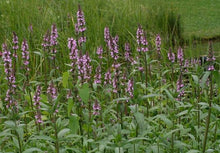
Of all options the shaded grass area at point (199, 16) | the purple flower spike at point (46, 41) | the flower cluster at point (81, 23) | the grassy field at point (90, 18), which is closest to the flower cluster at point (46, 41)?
the purple flower spike at point (46, 41)

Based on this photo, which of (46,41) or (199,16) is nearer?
(46,41)

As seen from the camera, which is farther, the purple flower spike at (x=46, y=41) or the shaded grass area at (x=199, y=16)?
the shaded grass area at (x=199, y=16)

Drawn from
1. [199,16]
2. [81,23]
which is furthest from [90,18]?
[199,16]

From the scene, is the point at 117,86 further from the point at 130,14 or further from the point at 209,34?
the point at 209,34

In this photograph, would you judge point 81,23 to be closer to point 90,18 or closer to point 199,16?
point 90,18

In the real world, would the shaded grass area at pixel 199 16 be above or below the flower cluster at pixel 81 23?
below

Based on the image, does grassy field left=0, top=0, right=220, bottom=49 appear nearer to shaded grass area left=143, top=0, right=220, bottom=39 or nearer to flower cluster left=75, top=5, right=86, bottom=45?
shaded grass area left=143, top=0, right=220, bottom=39

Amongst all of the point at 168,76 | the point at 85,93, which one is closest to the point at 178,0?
the point at 168,76

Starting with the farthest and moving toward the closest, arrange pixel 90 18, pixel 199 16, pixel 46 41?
1. pixel 199 16
2. pixel 90 18
3. pixel 46 41

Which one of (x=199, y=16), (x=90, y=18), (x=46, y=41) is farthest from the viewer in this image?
(x=199, y=16)

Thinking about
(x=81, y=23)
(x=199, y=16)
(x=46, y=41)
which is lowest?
(x=199, y=16)

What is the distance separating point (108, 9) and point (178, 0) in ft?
13.5

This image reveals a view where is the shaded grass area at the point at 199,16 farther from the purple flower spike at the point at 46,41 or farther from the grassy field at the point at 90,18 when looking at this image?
the purple flower spike at the point at 46,41

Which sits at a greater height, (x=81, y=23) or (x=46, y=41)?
(x=81, y=23)
